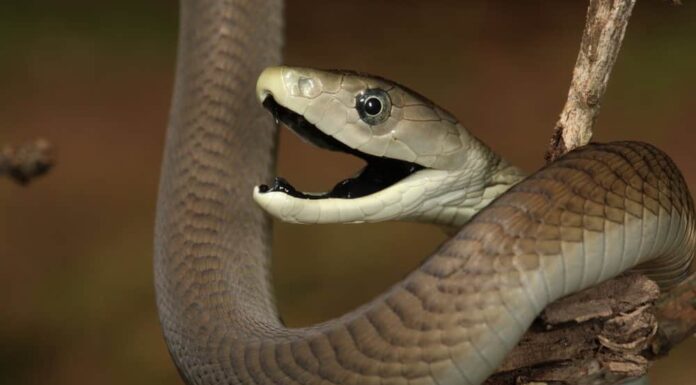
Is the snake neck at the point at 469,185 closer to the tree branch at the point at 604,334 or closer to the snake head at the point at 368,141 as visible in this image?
the snake head at the point at 368,141

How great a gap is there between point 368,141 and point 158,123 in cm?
304

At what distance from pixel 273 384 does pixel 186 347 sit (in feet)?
1.15

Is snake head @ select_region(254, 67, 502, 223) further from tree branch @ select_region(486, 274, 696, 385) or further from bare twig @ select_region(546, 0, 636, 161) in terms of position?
tree branch @ select_region(486, 274, 696, 385)

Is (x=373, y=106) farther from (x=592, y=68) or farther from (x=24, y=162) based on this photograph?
(x=24, y=162)

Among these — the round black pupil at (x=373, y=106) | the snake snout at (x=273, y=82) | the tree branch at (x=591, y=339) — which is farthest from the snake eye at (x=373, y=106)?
the tree branch at (x=591, y=339)

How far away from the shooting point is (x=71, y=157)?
4520mm

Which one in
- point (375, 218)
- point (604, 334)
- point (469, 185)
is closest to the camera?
point (604, 334)

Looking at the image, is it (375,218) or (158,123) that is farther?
(158,123)

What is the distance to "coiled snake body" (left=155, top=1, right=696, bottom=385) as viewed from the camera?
139 cm

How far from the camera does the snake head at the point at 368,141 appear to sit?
1.73 m

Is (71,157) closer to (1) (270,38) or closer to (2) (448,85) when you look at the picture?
(2) (448,85)

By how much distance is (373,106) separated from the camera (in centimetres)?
179

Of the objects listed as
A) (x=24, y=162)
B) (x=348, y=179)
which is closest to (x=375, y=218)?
(x=348, y=179)

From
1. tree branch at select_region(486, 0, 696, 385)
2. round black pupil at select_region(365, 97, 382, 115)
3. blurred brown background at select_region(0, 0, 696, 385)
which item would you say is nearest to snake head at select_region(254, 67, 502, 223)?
round black pupil at select_region(365, 97, 382, 115)
